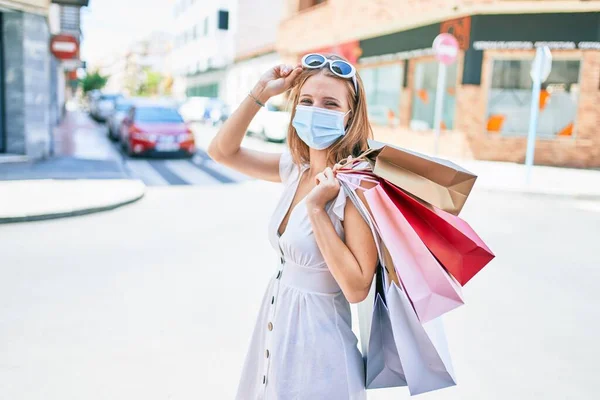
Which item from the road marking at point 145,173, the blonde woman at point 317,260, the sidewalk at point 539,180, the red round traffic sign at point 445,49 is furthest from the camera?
the red round traffic sign at point 445,49

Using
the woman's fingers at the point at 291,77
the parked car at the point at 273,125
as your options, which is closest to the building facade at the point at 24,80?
the parked car at the point at 273,125

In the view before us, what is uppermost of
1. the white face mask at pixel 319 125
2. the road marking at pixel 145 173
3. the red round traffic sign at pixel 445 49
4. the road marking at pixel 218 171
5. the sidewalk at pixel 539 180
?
the red round traffic sign at pixel 445 49

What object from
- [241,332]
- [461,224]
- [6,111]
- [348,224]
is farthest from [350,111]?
[6,111]

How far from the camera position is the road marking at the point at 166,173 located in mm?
13289

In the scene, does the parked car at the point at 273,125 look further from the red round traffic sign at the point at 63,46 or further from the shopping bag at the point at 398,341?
the shopping bag at the point at 398,341

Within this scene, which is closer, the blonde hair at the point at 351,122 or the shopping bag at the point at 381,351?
the shopping bag at the point at 381,351

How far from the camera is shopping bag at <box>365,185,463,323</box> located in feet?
6.05

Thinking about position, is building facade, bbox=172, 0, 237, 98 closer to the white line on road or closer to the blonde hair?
the white line on road

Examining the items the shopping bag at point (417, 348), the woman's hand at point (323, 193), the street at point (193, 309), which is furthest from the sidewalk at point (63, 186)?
the shopping bag at point (417, 348)

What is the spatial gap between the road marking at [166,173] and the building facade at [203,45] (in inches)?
1228

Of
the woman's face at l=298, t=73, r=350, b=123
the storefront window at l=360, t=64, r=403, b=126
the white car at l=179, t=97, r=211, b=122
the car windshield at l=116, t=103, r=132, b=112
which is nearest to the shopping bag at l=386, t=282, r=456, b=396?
the woman's face at l=298, t=73, r=350, b=123

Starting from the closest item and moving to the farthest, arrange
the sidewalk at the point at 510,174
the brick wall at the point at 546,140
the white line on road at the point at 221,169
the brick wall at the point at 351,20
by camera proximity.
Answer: the sidewalk at the point at 510,174 → the white line on road at the point at 221,169 → the brick wall at the point at 546,140 → the brick wall at the point at 351,20

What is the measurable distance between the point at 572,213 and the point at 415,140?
10932mm

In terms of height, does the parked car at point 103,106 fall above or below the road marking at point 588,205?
above
